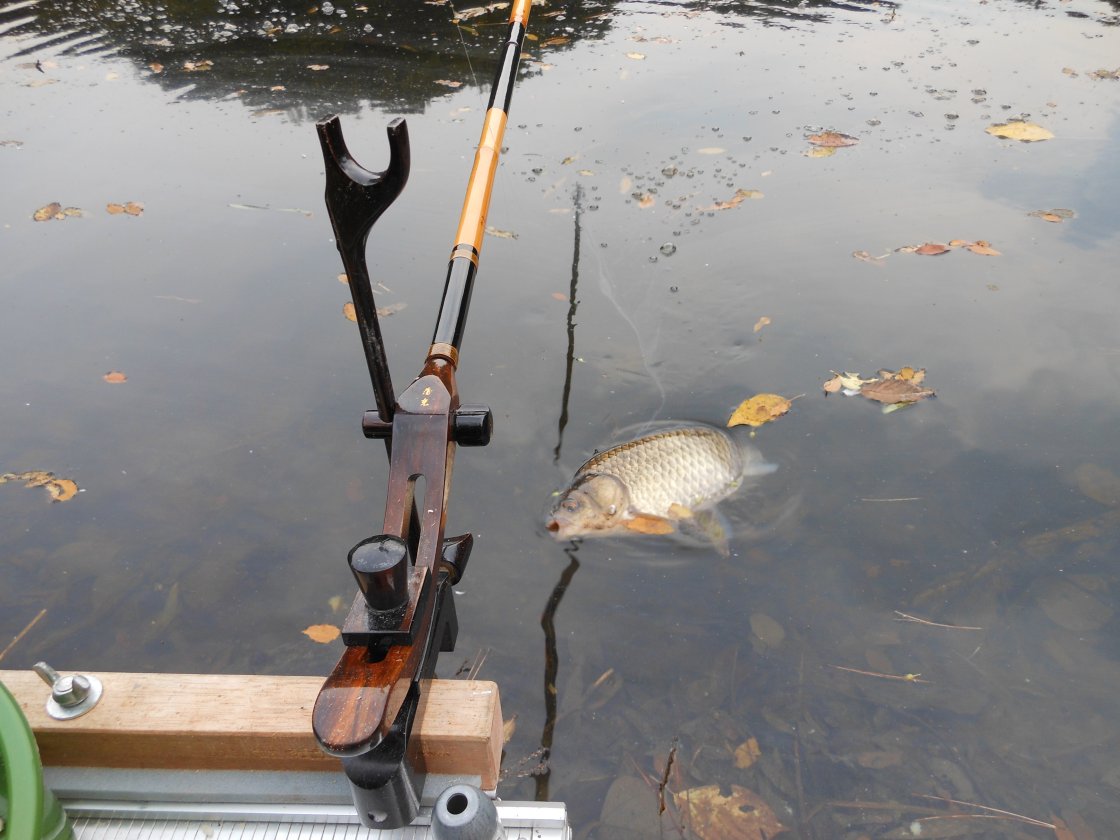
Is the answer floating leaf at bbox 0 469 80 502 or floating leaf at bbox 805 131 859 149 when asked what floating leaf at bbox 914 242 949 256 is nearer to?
floating leaf at bbox 805 131 859 149

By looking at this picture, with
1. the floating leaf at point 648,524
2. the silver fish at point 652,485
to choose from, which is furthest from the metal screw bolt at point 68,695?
the floating leaf at point 648,524

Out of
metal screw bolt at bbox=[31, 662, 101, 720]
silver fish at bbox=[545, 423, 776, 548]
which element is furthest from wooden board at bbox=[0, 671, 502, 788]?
silver fish at bbox=[545, 423, 776, 548]

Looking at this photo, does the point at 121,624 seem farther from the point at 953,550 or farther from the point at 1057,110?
the point at 1057,110

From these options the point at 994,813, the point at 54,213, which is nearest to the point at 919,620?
the point at 994,813

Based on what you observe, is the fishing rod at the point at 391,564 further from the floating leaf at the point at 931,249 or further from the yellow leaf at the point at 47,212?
the yellow leaf at the point at 47,212

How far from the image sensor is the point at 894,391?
316 centimetres

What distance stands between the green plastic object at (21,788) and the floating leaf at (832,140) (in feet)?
16.1

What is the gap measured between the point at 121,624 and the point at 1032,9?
789 centimetres

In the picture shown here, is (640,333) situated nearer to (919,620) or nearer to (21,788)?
(919,620)

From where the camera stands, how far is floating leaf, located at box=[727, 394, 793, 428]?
3080mm

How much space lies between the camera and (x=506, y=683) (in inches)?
88.6

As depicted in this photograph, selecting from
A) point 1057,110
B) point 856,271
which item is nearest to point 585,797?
point 856,271

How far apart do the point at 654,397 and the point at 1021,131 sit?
3.45 metres

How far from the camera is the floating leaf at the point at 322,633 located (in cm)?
238
